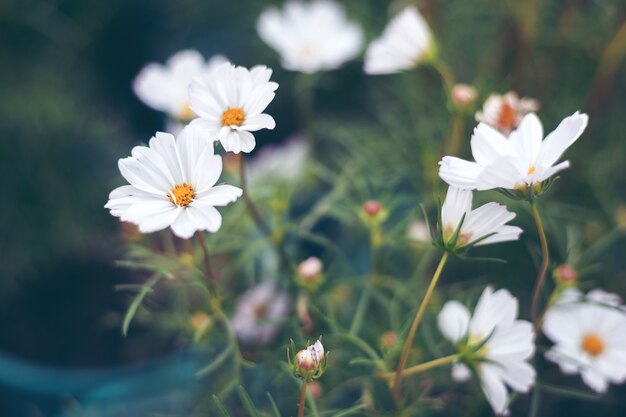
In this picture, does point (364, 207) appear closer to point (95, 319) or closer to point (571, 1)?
point (571, 1)

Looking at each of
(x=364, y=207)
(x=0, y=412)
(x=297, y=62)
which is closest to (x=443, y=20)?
(x=297, y=62)

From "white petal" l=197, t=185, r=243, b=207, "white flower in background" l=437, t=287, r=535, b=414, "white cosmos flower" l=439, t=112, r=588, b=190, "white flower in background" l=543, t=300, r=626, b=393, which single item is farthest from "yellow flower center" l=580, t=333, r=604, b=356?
"white petal" l=197, t=185, r=243, b=207

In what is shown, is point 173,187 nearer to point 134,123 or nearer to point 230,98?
point 230,98

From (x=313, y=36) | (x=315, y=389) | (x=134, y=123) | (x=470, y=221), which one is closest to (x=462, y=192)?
(x=470, y=221)

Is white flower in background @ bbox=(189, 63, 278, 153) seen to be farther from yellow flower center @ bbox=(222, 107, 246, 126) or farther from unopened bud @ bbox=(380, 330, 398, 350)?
unopened bud @ bbox=(380, 330, 398, 350)

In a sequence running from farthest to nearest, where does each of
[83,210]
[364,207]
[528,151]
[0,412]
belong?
[83,210] → [0,412] → [364,207] → [528,151]

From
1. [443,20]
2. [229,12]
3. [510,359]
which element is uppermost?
[229,12]

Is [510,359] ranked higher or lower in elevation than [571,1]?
lower
